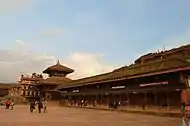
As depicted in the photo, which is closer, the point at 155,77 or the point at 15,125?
the point at 15,125

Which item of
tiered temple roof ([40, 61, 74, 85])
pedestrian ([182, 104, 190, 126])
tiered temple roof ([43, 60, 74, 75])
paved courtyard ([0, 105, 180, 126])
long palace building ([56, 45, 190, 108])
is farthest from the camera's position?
tiered temple roof ([43, 60, 74, 75])

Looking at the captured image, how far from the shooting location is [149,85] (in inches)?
1288

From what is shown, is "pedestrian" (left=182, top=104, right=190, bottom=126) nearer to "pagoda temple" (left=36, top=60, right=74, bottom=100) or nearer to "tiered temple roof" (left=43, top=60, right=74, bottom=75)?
"pagoda temple" (left=36, top=60, right=74, bottom=100)

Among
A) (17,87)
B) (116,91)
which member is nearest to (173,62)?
(116,91)

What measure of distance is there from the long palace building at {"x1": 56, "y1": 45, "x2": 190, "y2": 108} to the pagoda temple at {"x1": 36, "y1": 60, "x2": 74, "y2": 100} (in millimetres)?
20199

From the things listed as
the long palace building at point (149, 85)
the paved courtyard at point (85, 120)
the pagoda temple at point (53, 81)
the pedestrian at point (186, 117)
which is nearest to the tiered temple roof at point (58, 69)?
the pagoda temple at point (53, 81)

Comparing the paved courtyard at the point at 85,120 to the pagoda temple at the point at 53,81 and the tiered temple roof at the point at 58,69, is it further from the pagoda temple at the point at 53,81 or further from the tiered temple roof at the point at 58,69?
the tiered temple roof at the point at 58,69

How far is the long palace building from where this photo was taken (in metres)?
28.7

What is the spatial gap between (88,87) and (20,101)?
3062cm

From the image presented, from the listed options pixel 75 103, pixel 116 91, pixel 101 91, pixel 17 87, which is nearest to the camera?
pixel 116 91

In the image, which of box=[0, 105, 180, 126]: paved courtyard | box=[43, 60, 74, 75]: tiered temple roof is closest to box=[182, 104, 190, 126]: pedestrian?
box=[0, 105, 180, 126]: paved courtyard

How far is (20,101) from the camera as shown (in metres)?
75.0

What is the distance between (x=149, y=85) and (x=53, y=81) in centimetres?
4353

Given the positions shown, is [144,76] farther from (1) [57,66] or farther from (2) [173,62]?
(1) [57,66]
